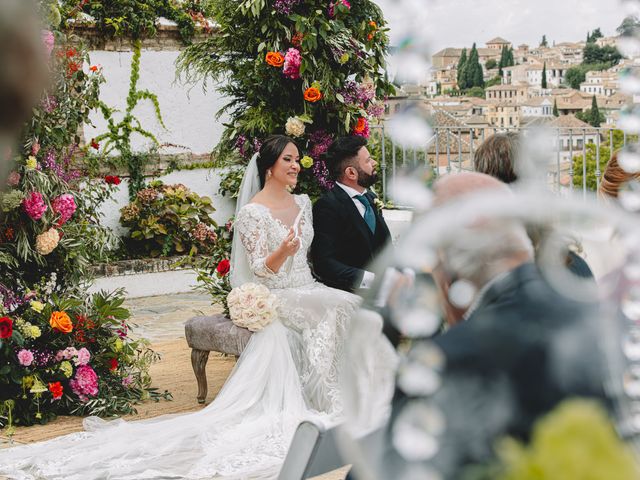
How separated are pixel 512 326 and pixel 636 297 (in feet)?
0.63

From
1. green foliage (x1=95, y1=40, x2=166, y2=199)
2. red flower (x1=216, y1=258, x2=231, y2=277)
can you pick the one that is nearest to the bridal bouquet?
red flower (x1=216, y1=258, x2=231, y2=277)

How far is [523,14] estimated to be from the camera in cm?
332

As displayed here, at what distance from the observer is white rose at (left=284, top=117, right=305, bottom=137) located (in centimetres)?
606

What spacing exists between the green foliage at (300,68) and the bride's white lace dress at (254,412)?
67 centimetres

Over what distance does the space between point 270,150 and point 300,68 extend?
723 mm

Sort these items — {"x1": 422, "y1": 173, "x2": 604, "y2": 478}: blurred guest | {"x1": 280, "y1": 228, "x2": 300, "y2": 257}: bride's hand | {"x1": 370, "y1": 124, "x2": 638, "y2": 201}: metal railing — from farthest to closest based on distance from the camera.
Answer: {"x1": 370, "y1": 124, "x2": 638, "y2": 201}: metal railing < {"x1": 280, "y1": 228, "x2": 300, "y2": 257}: bride's hand < {"x1": 422, "y1": 173, "x2": 604, "y2": 478}: blurred guest

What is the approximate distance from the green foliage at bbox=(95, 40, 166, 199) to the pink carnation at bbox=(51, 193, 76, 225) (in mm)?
5056

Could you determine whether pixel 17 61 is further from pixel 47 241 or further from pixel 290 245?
pixel 47 241

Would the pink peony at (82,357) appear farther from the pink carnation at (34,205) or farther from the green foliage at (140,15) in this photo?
the green foliage at (140,15)

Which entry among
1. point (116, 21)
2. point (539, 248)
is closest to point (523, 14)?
point (539, 248)

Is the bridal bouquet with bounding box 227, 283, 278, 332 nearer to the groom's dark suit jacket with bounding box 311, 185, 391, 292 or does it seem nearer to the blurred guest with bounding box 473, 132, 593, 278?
the groom's dark suit jacket with bounding box 311, 185, 391, 292

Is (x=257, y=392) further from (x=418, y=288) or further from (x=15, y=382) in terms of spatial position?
(x=418, y=288)

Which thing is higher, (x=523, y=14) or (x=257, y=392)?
(x=523, y=14)

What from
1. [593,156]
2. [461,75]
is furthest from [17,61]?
[593,156]
